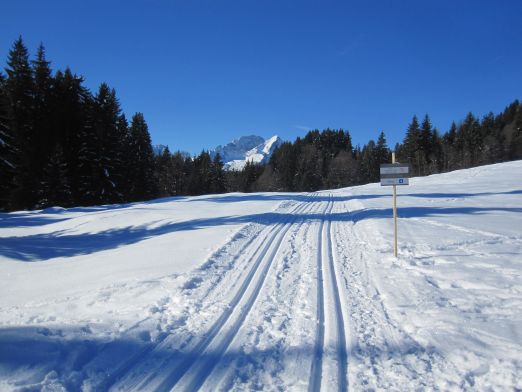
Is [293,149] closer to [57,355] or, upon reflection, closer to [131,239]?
[131,239]

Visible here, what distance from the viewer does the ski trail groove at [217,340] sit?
10.9 ft

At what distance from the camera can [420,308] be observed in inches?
198

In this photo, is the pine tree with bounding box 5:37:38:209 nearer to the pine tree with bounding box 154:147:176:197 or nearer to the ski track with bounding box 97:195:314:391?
the ski track with bounding box 97:195:314:391

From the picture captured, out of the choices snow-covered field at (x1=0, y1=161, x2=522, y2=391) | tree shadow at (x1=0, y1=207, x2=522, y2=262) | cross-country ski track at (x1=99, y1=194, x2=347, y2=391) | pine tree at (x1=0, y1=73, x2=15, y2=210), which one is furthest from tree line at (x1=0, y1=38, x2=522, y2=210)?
cross-country ski track at (x1=99, y1=194, x2=347, y2=391)

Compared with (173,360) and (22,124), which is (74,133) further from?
(173,360)

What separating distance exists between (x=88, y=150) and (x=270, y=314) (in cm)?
3463

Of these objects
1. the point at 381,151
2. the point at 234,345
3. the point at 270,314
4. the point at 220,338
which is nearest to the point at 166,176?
the point at 381,151

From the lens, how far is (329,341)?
4070mm

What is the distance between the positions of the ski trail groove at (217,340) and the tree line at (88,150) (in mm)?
28533

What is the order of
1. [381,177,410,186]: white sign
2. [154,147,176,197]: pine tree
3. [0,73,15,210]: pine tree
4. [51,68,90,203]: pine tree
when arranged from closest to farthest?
[381,177,410,186]: white sign
[0,73,15,210]: pine tree
[51,68,90,203]: pine tree
[154,147,176,197]: pine tree

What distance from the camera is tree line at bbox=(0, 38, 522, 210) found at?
90.2 ft

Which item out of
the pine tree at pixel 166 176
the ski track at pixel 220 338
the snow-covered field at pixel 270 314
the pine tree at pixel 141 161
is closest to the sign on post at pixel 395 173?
the snow-covered field at pixel 270 314

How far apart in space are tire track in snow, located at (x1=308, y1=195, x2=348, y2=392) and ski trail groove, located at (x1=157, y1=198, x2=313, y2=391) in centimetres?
119

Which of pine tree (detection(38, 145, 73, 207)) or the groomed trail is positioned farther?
pine tree (detection(38, 145, 73, 207))
